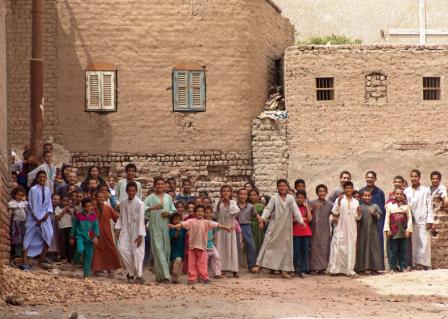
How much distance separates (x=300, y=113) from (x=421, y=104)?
101 inches

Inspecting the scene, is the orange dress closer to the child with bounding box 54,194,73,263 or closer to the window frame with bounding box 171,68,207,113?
the child with bounding box 54,194,73,263

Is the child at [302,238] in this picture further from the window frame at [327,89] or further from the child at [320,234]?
the window frame at [327,89]

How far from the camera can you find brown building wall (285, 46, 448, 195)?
86.0 ft

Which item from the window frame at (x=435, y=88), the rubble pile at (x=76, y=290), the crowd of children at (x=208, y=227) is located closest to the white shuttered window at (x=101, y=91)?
the crowd of children at (x=208, y=227)

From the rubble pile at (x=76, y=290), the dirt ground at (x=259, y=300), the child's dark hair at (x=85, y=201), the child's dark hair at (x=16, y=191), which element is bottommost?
the dirt ground at (x=259, y=300)

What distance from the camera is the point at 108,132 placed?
84.9 feet

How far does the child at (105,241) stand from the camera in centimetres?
1747

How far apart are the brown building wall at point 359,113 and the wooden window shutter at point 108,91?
3686mm

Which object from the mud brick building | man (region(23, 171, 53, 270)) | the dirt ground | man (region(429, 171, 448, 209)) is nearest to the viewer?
the dirt ground

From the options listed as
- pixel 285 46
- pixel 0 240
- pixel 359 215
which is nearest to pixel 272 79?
pixel 285 46

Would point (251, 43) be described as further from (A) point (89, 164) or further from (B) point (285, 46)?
(A) point (89, 164)

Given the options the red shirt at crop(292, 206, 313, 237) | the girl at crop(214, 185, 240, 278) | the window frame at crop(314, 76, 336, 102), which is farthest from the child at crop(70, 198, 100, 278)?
the window frame at crop(314, 76, 336, 102)

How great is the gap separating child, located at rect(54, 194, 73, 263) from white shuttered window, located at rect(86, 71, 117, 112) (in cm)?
784

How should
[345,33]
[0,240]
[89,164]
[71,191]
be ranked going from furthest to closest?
[345,33], [89,164], [71,191], [0,240]
